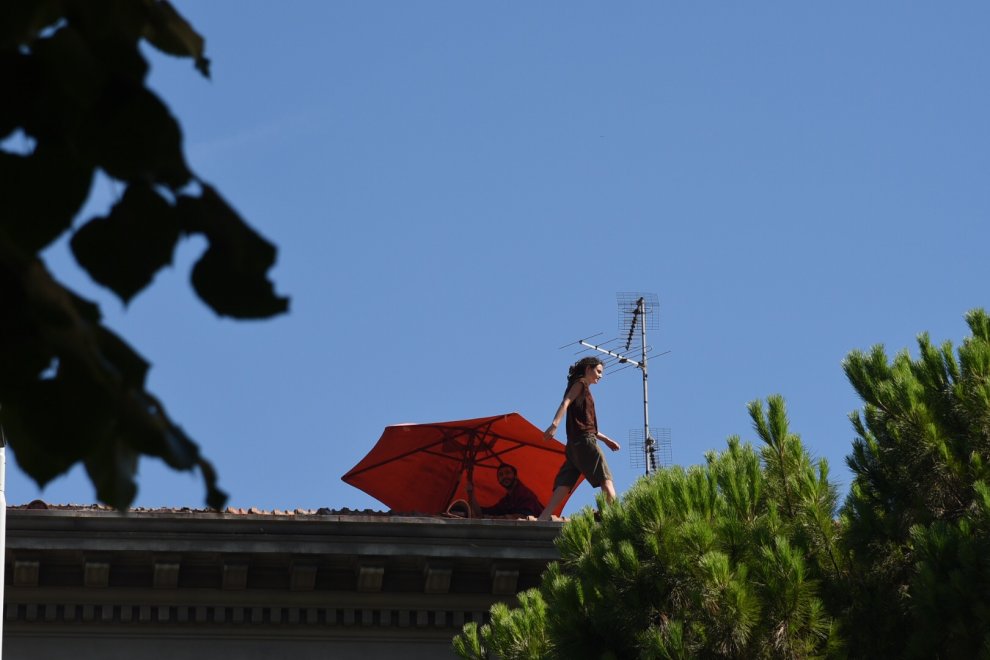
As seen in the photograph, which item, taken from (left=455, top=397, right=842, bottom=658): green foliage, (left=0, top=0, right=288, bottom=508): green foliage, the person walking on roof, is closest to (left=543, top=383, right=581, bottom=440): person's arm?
the person walking on roof

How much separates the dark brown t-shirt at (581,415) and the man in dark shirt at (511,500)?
3.50 feet

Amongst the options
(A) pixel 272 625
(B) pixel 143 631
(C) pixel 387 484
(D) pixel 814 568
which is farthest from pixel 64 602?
(D) pixel 814 568

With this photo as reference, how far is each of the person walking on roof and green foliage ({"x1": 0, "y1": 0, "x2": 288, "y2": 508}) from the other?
1551 cm

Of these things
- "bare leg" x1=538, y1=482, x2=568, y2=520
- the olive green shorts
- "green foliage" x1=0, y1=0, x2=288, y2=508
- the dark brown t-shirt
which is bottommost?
"green foliage" x1=0, y1=0, x2=288, y2=508

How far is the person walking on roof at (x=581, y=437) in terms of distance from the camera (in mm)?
18250

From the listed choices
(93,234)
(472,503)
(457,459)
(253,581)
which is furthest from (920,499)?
(93,234)

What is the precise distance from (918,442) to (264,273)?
1141cm

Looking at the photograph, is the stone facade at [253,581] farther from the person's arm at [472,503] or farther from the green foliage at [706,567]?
the green foliage at [706,567]

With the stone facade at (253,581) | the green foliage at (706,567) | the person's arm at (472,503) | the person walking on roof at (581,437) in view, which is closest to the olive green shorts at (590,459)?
the person walking on roof at (581,437)

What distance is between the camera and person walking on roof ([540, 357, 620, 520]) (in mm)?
18250

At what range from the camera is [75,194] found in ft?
7.84

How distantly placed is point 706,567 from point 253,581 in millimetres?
5382

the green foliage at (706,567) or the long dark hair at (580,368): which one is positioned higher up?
the long dark hair at (580,368)

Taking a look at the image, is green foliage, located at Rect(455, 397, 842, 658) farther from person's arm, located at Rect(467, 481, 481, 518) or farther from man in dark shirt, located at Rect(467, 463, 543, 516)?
man in dark shirt, located at Rect(467, 463, 543, 516)
